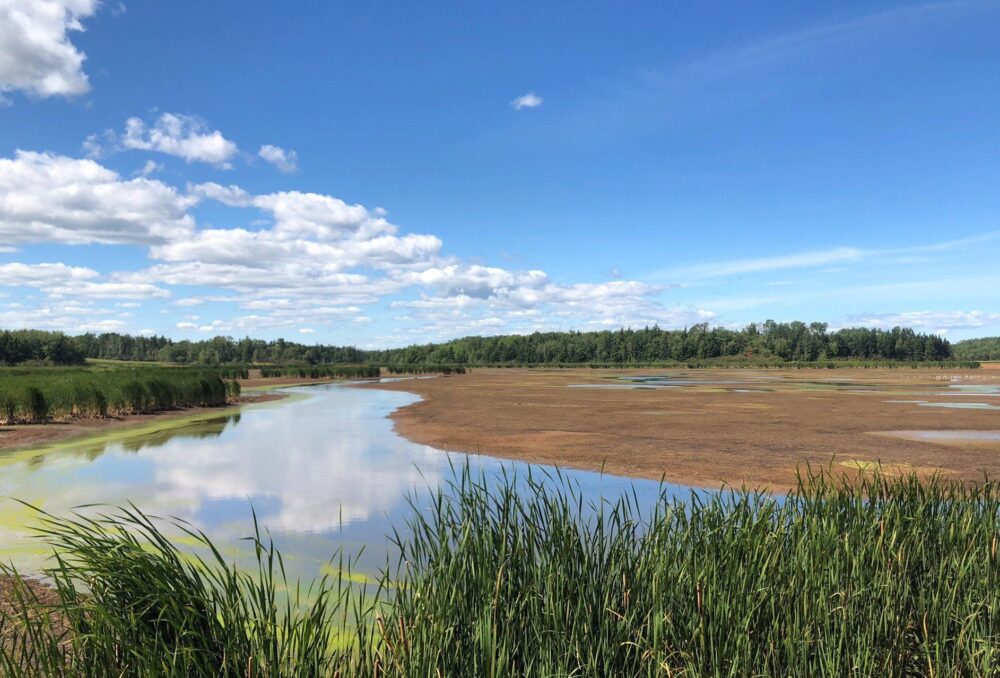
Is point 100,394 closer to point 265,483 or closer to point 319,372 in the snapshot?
point 265,483

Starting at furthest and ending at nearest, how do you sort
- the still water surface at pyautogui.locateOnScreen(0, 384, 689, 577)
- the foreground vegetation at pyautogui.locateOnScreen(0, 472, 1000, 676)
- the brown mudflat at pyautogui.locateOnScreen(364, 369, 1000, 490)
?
the brown mudflat at pyautogui.locateOnScreen(364, 369, 1000, 490) < the still water surface at pyautogui.locateOnScreen(0, 384, 689, 577) < the foreground vegetation at pyautogui.locateOnScreen(0, 472, 1000, 676)

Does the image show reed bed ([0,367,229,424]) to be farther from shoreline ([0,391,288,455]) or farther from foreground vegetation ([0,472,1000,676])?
foreground vegetation ([0,472,1000,676])

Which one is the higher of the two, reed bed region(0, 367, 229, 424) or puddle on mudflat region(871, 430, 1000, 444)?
reed bed region(0, 367, 229, 424)

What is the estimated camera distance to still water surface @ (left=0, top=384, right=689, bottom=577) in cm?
1021

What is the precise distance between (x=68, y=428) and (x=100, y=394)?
3.62m

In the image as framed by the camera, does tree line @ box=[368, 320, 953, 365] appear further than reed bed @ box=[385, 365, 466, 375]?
Yes

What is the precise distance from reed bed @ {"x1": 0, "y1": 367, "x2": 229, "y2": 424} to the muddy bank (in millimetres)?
694

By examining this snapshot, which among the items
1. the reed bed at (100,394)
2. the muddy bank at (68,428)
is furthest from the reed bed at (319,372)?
the muddy bank at (68,428)

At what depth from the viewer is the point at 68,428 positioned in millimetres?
24438

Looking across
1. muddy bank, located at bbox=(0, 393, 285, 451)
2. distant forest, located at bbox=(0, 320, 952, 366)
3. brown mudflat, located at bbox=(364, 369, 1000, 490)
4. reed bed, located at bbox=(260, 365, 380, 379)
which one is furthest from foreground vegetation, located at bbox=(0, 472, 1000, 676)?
distant forest, located at bbox=(0, 320, 952, 366)

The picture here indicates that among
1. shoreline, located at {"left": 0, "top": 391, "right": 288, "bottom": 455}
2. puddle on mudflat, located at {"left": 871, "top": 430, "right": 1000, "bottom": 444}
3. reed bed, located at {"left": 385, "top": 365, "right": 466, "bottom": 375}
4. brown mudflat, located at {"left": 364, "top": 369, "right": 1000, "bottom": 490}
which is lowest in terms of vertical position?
puddle on mudflat, located at {"left": 871, "top": 430, "right": 1000, "bottom": 444}

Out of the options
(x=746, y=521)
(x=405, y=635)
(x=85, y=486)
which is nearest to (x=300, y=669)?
(x=405, y=635)

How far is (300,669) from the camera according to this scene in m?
3.73

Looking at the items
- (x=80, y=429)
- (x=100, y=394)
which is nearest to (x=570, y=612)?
(x=80, y=429)
